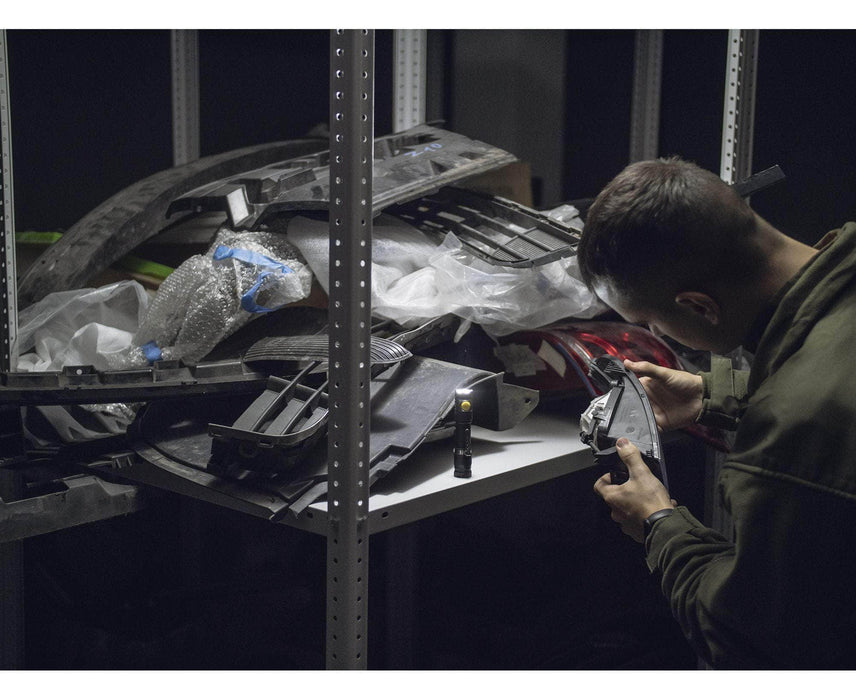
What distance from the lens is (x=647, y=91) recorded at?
8.87 feet

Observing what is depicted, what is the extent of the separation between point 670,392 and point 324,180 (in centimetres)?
81

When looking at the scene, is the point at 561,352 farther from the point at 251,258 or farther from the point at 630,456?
the point at 251,258

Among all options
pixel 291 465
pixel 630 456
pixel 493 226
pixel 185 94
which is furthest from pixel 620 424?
pixel 185 94

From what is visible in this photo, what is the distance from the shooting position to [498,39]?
11.1 feet

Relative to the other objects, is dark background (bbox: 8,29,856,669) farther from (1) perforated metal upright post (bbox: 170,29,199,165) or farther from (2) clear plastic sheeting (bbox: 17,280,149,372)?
(2) clear plastic sheeting (bbox: 17,280,149,372)

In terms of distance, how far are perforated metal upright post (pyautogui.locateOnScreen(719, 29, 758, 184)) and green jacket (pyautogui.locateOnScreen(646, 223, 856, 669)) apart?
2.93ft

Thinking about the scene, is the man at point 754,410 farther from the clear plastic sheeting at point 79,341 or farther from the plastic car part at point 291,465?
the clear plastic sheeting at point 79,341

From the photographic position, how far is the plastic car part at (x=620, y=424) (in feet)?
4.60

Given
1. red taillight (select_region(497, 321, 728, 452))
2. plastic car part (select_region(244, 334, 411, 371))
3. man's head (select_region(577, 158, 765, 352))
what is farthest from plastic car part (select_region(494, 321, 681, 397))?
man's head (select_region(577, 158, 765, 352))

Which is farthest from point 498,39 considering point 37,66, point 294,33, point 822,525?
point 822,525

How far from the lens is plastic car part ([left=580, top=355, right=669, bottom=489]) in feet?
4.60

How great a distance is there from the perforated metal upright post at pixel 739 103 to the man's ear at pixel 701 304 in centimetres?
87

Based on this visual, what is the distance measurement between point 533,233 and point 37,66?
1.34 metres

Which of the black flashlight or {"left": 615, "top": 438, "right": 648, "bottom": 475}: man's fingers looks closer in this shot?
{"left": 615, "top": 438, "right": 648, "bottom": 475}: man's fingers
